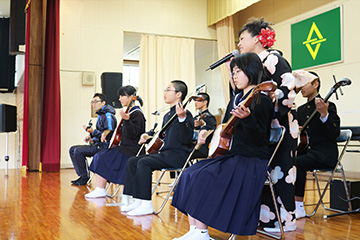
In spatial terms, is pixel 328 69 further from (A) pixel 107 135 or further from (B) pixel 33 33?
(B) pixel 33 33

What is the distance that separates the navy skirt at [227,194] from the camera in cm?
212

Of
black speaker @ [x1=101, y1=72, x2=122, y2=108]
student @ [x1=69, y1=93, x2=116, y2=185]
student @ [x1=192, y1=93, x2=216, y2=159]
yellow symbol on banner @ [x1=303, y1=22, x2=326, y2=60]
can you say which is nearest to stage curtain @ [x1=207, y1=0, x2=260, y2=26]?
yellow symbol on banner @ [x1=303, y1=22, x2=326, y2=60]

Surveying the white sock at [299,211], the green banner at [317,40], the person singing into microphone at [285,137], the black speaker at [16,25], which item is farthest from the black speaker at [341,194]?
the black speaker at [16,25]

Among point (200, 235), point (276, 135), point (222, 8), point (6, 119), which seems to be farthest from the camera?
point (222, 8)

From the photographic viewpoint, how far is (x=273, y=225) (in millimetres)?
2629

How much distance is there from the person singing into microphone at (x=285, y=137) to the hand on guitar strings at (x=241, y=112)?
0.48 meters

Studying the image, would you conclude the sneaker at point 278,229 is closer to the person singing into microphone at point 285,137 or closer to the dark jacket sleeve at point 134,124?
the person singing into microphone at point 285,137

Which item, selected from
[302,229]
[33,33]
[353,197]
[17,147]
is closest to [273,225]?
[302,229]

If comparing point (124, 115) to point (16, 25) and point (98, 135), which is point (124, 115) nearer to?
point (98, 135)

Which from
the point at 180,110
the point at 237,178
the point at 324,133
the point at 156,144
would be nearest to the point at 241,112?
the point at 237,178

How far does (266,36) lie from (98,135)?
322 centimetres

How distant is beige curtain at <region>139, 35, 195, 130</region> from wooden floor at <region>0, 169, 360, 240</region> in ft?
14.1

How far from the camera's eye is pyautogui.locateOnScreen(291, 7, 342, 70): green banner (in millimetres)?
6373

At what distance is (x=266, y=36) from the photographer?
2705 millimetres
